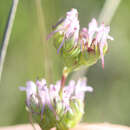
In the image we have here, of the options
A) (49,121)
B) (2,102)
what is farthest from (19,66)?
(49,121)

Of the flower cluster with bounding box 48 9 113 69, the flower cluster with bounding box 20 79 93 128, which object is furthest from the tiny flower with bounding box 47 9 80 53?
the flower cluster with bounding box 20 79 93 128

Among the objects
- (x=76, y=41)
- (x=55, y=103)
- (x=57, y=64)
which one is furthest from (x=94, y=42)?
(x=57, y=64)

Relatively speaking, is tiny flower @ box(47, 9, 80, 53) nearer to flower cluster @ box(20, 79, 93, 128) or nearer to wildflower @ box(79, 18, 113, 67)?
wildflower @ box(79, 18, 113, 67)

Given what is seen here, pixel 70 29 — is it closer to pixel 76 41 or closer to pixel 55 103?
pixel 76 41

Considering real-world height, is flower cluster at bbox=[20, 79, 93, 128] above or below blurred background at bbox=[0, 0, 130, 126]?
below

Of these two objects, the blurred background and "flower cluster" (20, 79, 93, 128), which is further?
the blurred background
